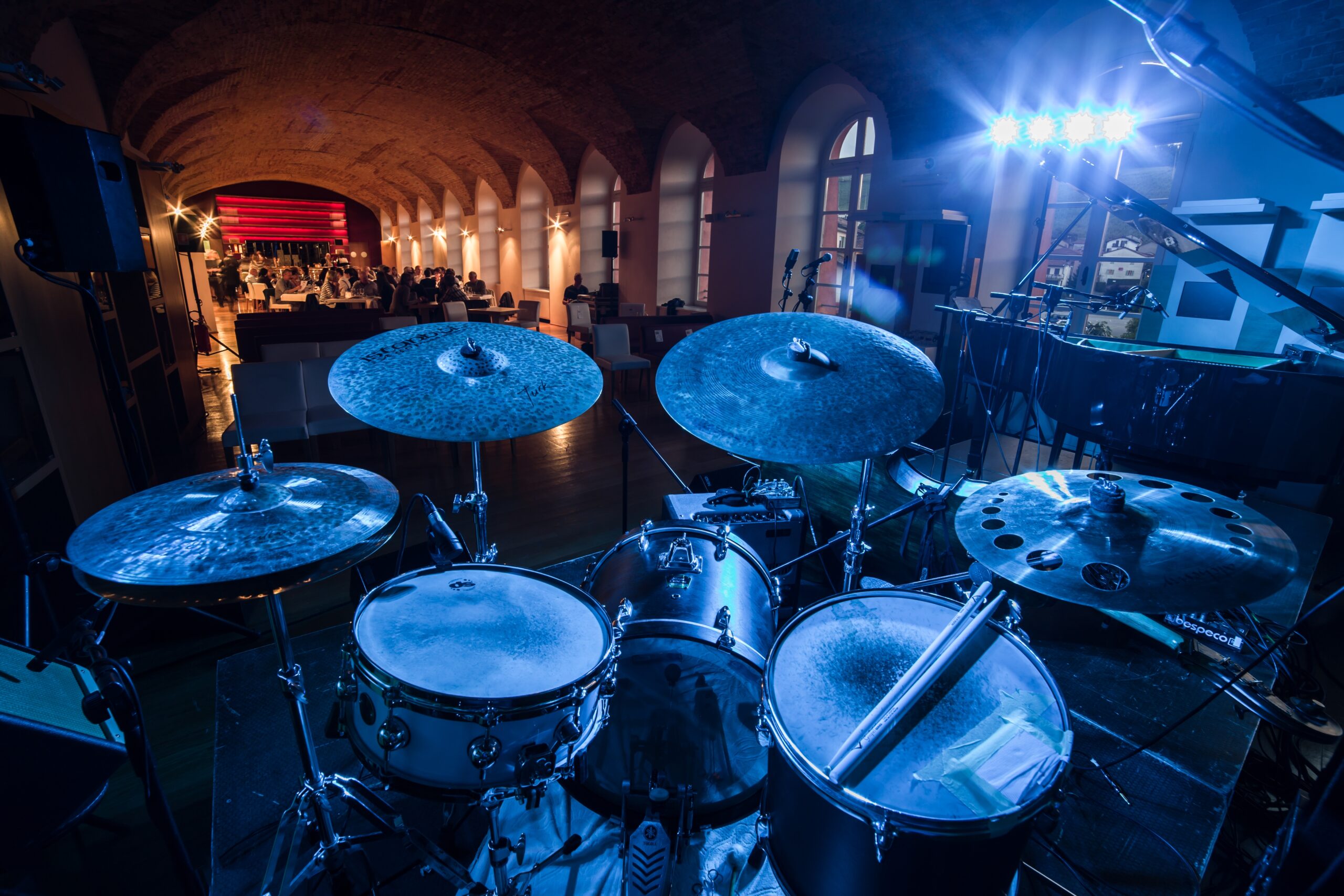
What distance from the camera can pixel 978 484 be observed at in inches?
115

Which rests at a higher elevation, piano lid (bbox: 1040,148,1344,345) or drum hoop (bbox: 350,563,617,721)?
piano lid (bbox: 1040,148,1344,345)

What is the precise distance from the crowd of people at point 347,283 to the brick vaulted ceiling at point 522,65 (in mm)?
3228

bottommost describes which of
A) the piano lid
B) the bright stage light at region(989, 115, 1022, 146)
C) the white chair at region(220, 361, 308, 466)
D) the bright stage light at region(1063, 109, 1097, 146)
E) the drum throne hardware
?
the white chair at region(220, 361, 308, 466)

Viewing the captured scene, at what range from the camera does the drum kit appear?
3.54 ft

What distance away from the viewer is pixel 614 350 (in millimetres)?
6684

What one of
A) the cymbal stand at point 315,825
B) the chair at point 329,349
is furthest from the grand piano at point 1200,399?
the chair at point 329,349

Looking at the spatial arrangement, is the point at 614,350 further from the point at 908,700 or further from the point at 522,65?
the point at 908,700

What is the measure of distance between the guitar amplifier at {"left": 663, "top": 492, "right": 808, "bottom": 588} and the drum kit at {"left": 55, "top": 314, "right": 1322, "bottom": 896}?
2.90 ft

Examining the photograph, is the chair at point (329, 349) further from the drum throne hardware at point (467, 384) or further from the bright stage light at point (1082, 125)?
the bright stage light at point (1082, 125)

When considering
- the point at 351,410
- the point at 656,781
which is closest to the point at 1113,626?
the point at 656,781

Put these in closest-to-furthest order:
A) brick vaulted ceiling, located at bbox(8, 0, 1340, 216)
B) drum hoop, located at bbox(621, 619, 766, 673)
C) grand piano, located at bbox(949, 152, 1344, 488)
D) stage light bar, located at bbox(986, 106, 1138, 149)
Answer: drum hoop, located at bbox(621, 619, 766, 673) → grand piano, located at bbox(949, 152, 1344, 488) → stage light bar, located at bbox(986, 106, 1138, 149) → brick vaulted ceiling, located at bbox(8, 0, 1340, 216)

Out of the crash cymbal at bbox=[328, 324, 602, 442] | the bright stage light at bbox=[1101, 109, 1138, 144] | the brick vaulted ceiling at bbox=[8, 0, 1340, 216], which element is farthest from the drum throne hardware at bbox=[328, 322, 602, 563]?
the bright stage light at bbox=[1101, 109, 1138, 144]

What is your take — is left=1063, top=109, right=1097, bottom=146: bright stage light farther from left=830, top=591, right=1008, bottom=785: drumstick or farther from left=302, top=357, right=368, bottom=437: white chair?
left=302, top=357, right=368, bottom=437: white chair

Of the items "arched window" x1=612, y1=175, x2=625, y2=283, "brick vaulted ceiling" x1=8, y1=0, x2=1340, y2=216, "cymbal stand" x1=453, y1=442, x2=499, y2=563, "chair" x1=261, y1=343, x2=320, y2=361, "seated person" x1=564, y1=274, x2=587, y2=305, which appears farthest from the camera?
"arched window" x1=612, y1=175, x2=625, y2=283
